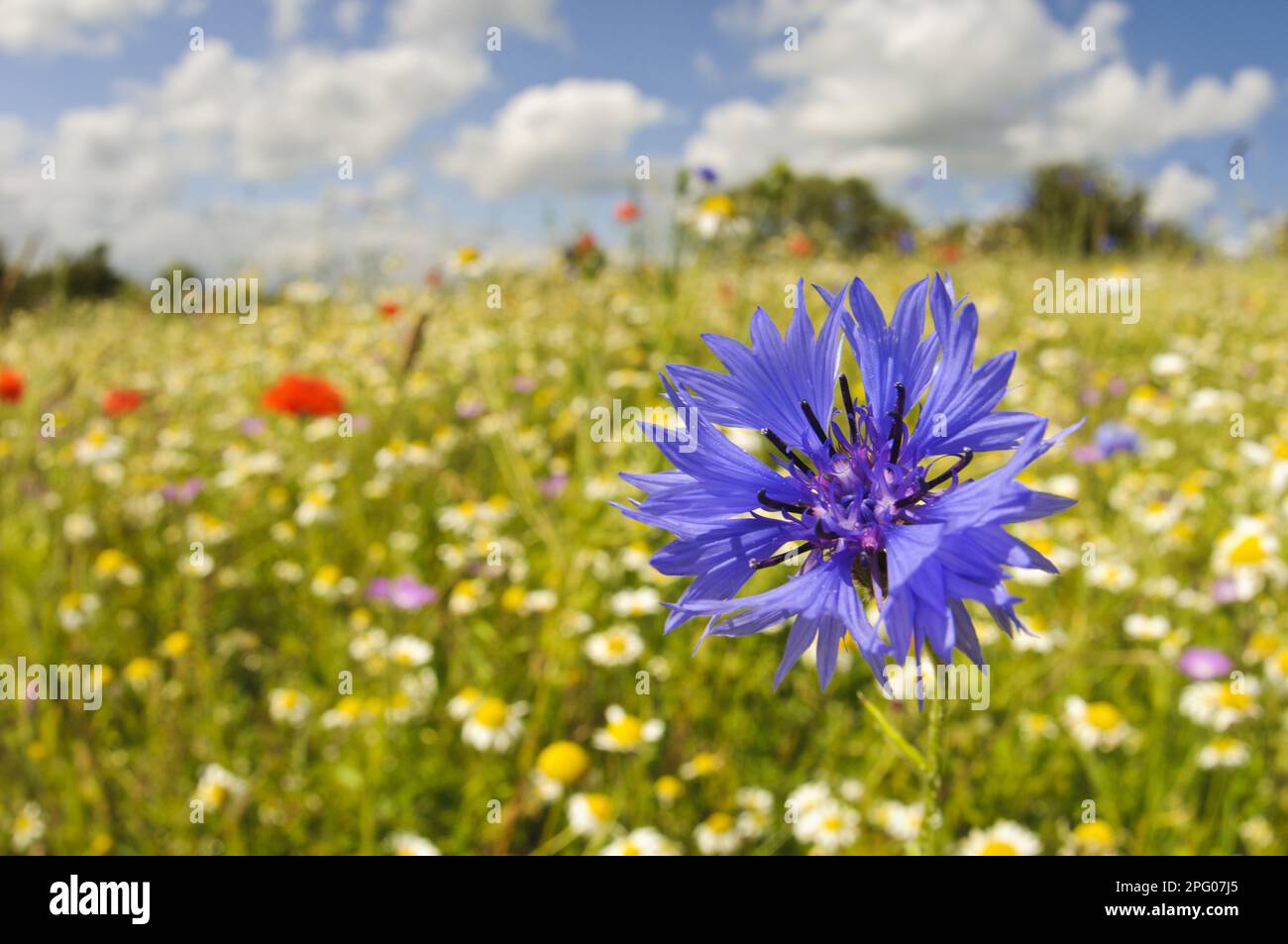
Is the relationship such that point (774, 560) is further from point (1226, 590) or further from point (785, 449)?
point (1226, 590)

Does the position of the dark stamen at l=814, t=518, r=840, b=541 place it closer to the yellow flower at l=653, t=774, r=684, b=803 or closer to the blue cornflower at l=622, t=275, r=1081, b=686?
the blue cornflower at l=622, t=275, r=1081, b=686

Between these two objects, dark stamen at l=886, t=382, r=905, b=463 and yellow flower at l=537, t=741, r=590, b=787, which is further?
yellow flower at l=537, t=741, r=590, b=787

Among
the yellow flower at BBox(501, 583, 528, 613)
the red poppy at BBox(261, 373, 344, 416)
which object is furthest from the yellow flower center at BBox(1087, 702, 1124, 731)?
the red poppy at BBox(261, 373, 344, 416)

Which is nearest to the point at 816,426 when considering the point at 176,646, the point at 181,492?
the point at 176,646

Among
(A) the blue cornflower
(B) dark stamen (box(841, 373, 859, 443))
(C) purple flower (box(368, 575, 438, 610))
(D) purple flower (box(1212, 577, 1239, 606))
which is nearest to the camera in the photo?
(A) the blue cornflower
